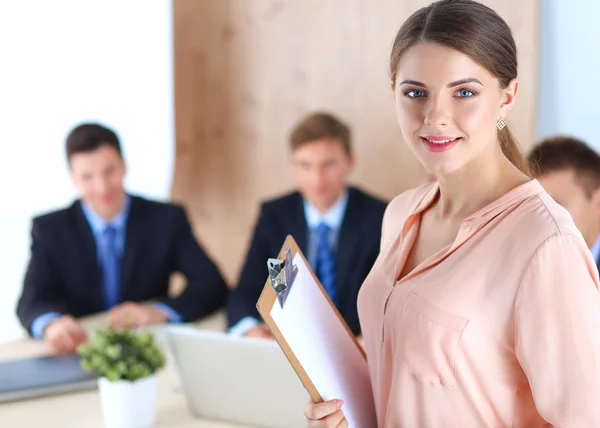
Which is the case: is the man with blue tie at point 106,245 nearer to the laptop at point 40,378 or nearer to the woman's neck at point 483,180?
the laptop at point 40,378

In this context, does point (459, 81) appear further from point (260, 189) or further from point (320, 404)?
point (260, 189)

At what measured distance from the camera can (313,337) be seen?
48.9 inches

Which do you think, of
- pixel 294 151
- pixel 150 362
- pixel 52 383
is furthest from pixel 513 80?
pixel 294 151

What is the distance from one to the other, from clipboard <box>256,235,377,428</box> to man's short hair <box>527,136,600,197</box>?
3.39ft

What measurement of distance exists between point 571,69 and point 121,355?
85.2 inches

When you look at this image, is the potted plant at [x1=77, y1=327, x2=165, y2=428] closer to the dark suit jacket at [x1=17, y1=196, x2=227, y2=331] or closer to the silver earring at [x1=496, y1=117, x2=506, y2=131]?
the silver earring at [x1=496, y1=117, x2=506, y2=131]

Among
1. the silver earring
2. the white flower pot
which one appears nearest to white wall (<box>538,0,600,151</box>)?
the silver earring

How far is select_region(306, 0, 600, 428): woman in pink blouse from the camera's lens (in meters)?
1.01

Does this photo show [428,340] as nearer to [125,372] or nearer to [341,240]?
[125,372]

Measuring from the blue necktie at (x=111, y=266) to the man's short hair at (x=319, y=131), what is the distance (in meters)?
0.81

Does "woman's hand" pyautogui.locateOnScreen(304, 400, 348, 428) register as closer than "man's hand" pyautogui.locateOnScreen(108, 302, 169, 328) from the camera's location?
Yes

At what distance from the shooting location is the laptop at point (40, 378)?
1876 millimetres

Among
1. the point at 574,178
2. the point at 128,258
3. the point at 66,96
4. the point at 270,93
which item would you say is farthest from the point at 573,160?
the point at 66,96

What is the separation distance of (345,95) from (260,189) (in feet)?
2.22
